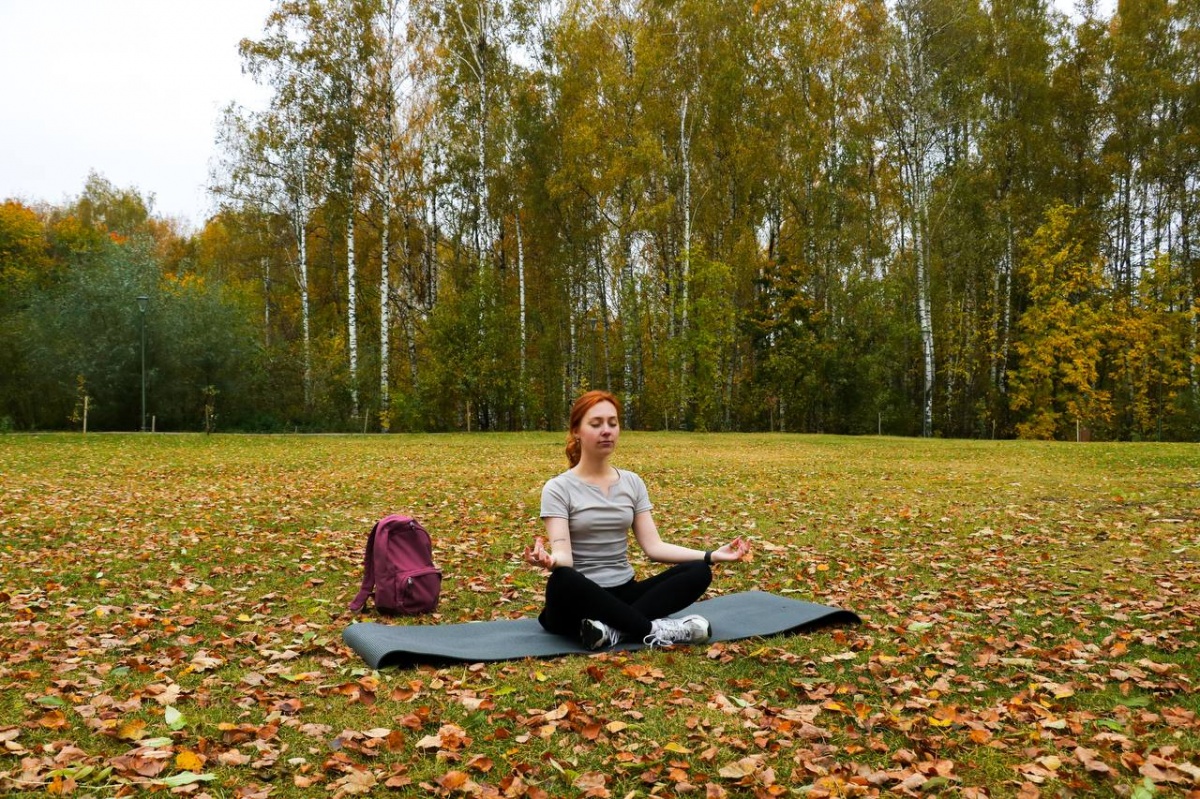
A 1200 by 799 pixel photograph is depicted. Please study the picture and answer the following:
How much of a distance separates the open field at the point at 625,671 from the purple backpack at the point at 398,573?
17.5 inches

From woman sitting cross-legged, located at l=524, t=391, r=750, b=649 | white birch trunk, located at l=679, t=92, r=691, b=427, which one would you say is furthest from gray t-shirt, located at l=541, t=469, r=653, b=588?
white birch trunk, located at l=679, t=92, r=691, b=427

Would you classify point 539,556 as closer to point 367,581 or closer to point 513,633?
point 513,633

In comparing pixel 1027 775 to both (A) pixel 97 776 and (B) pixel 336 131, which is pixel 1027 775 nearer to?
(A) pixel 97 776

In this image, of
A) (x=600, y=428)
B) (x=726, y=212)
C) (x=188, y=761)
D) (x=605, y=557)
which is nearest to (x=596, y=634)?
(x=605, y=557)

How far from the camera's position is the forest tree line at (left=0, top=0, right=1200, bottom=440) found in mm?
33000

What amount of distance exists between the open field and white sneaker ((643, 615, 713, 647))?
11cm

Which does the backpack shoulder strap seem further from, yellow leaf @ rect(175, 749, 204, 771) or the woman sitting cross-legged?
yellow leaf @ rect(175, 749, 204, 771)

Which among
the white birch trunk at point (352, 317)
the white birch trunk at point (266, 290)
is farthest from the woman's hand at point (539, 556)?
the white birch trunk at point (266, 290)

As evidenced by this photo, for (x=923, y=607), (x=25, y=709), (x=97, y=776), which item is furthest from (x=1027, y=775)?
(x=25, y=709)

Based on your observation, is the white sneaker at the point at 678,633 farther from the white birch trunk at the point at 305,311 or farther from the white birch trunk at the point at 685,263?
the white birch trunk at the point at 305,311

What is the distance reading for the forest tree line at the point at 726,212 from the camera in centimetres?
3300

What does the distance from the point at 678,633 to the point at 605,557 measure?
658 mm

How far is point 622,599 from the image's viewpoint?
575 cm

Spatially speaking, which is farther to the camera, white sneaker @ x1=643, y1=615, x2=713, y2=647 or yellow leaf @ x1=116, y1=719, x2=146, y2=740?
white sneaker @ x1=643, y1=615, x2=713, y2=647
